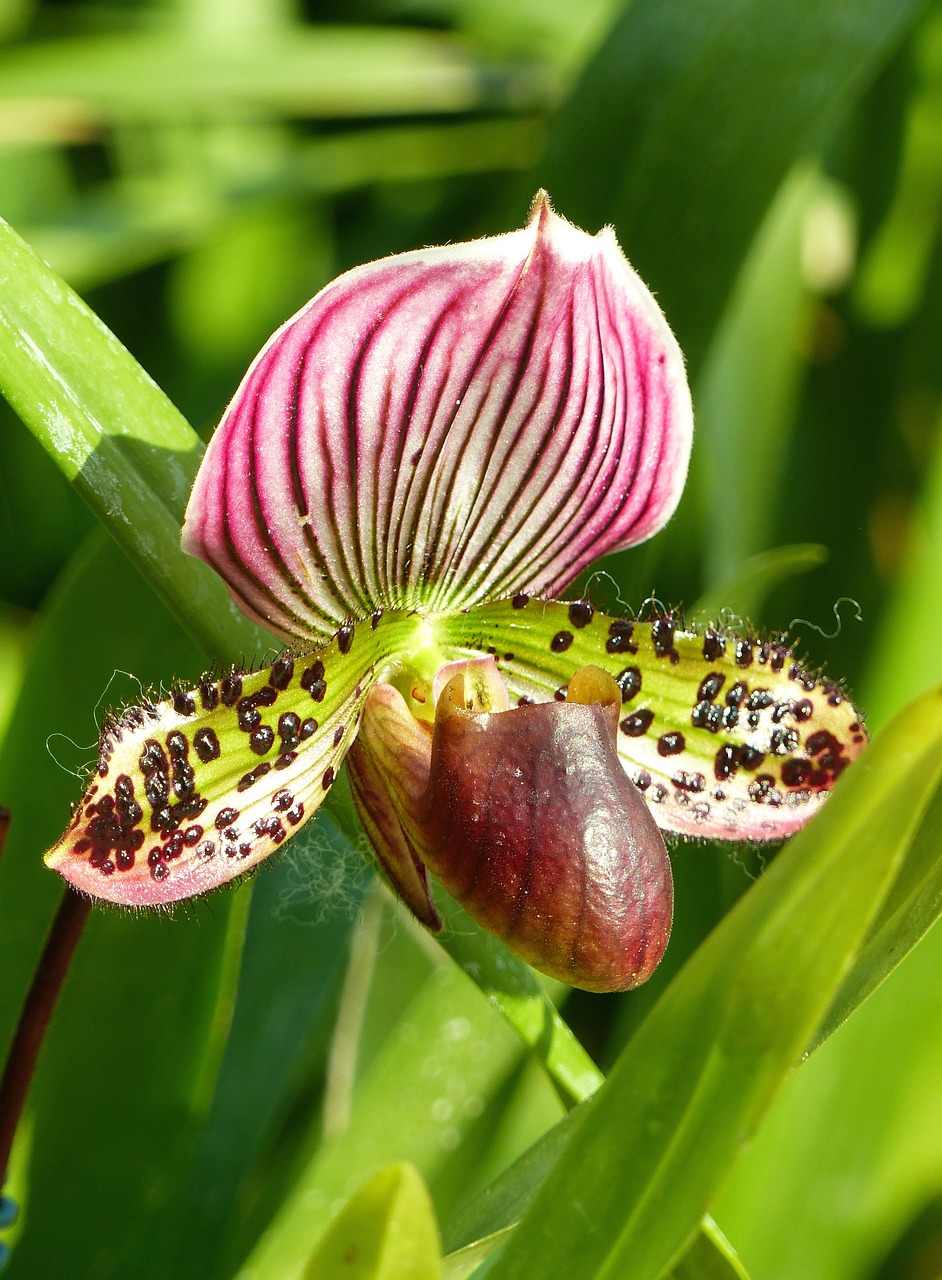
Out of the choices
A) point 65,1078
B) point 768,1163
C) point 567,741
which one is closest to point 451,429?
point 567,741

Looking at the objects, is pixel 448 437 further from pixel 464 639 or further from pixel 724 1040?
pixel 724 1040

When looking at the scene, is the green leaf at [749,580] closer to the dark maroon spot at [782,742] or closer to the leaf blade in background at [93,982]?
the dark maroon spot at [782,742]

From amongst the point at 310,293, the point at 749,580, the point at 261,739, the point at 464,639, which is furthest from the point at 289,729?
the point at 310,293

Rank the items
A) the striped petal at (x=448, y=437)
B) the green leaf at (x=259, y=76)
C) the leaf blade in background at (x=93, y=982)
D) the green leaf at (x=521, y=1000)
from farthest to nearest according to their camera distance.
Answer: the green leaf at (x=259, y=76) → the leaf blade in background at (x=93, y=982) → the green leaf at (x=521, y=1000) → the striped petal at (x=448, y=437)

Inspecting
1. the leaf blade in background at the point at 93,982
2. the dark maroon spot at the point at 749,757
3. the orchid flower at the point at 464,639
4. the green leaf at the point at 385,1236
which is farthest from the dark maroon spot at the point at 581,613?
the green leaf at the point at 385,1236

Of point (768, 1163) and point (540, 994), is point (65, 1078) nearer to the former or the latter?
point (540, 994)

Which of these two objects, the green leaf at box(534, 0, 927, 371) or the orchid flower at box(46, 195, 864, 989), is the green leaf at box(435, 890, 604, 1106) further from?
the green leaf at box(534, 0, 927, 371)
